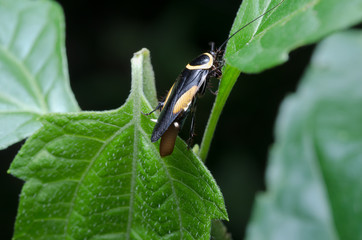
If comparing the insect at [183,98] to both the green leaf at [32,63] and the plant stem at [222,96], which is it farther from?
the green leaf at [32,63]

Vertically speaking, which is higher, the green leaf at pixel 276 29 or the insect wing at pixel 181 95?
the green leaf at pixel 276 29

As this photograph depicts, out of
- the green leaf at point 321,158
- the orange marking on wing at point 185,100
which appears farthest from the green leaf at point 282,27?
the orange marking on wing at point 185,100

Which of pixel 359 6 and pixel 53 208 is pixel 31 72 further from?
pixel 359 6

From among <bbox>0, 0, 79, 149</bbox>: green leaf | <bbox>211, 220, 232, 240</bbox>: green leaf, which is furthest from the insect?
<bbox>0, 0, 79, 149</bbox>: green leaf

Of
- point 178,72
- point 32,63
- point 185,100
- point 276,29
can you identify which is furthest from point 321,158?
point 178,72

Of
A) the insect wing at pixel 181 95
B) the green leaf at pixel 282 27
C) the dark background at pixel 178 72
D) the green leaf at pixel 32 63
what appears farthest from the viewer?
the dark background at pixel 178 72

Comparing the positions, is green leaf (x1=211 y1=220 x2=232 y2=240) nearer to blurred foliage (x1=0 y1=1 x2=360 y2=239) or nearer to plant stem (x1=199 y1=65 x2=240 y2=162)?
plant stem (x1=199 y1=65 x2=240 y2=162)

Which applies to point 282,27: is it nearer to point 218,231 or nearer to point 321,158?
point 321,158
